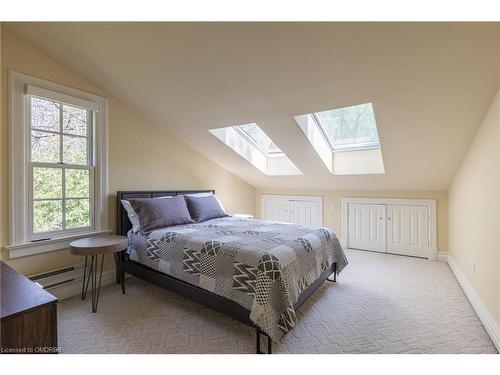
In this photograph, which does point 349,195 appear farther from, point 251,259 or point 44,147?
point 44,147

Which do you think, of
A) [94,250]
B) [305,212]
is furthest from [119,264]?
[305,212]

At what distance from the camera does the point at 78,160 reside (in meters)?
2.60

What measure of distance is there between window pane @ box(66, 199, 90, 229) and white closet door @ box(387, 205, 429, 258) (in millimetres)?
4133

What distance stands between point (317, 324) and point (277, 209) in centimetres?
303

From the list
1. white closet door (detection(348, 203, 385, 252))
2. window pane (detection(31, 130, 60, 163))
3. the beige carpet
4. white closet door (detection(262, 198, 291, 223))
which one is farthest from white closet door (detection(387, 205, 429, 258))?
window pane (detection(31, 130, 60, 163))

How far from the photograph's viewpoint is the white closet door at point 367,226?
389cm

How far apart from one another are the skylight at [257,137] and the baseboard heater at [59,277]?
267 cm

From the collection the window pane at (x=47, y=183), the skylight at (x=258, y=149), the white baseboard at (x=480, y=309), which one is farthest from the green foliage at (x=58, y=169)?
the white baseboard at (x=480, y=309)

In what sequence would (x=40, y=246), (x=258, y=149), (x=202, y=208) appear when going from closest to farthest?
(x=40, y=246)
(x=202, y=208)
(x=258, y=149)

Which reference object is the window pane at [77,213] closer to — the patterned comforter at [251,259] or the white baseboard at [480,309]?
the patterned comforter at [251,259]

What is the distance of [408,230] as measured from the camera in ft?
12.1
